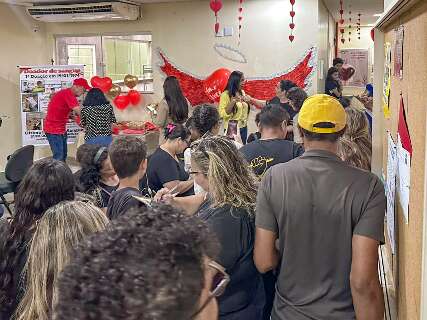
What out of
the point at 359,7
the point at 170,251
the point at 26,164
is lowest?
the point at 26,164

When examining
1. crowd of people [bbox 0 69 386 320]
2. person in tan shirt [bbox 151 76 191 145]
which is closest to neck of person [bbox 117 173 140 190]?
crowd of people [bbox 0 69 386 320]

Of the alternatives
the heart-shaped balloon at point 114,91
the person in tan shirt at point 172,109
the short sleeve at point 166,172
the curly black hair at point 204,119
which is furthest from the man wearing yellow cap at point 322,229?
the heart-shaped balloon at point 114,91

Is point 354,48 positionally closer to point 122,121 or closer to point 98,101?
point 122,121

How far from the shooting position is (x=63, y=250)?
1.54 meters

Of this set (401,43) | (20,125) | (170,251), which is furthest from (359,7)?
(170,251)

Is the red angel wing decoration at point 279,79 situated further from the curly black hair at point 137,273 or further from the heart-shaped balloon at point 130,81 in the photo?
the curly black hair at point 137,273

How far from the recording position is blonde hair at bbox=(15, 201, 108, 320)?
4.90 ft

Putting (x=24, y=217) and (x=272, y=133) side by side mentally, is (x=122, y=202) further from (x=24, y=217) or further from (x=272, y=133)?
(x=272, y=133)

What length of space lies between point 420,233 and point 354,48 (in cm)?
1364

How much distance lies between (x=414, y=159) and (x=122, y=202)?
141cm

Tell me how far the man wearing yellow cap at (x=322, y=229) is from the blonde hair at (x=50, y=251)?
64 centimetres

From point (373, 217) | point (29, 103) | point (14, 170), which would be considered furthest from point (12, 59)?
point (373, 217)

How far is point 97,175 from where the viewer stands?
3029 mm

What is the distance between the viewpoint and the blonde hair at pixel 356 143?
2811 millimetres
